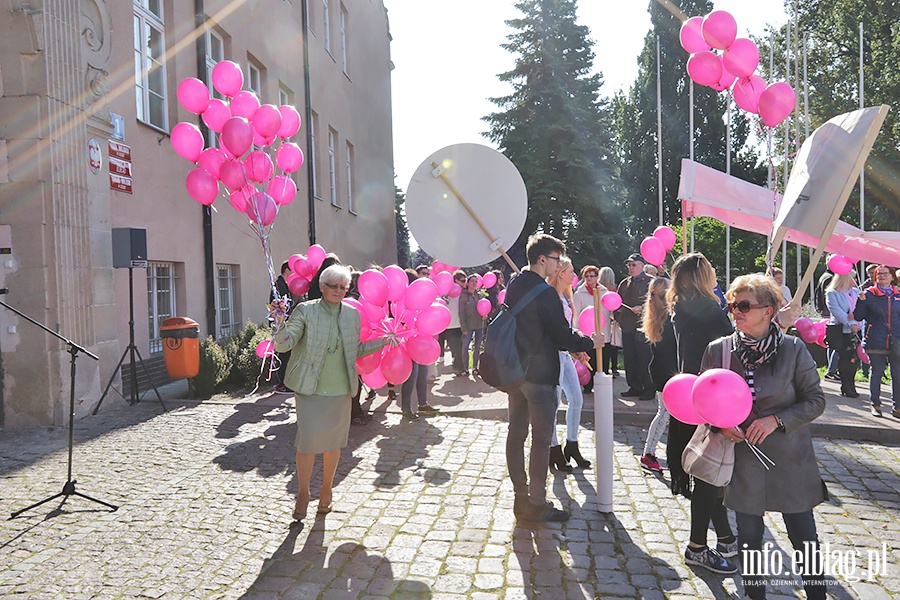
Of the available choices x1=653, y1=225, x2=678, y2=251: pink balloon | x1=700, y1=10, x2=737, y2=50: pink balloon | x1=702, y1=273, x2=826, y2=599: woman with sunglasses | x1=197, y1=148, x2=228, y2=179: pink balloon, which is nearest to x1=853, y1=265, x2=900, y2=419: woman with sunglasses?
x1=653, y1=225, x2=678, y2=251: pink balloon

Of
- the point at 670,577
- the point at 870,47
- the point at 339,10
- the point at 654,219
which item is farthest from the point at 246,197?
the point at 654,219

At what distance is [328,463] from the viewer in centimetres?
487

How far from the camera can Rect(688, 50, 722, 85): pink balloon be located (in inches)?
203

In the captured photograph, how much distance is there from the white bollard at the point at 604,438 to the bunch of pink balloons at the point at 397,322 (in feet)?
4.09

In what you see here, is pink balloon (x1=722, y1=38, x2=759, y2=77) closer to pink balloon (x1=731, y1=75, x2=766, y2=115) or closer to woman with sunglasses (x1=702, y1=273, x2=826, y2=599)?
pink balloon (x1=731, y1=75, x2=766, y2=115)

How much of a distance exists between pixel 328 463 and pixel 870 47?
3450 cm

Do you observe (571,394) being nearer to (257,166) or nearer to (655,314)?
(655,314)

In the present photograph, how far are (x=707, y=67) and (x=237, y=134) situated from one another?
4.79m

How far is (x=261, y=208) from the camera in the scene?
793 centimetres

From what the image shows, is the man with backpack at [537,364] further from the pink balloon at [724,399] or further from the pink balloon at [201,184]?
the pink balloon at [201,184]

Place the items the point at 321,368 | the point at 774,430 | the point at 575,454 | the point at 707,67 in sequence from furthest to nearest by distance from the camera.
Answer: the point at 575,454 < the point at 707,67 < the point at 321,368 < the point at 774,430

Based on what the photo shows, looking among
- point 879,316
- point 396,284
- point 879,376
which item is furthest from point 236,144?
point 879,376

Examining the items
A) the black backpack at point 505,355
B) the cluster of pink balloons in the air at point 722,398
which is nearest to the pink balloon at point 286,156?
the black backpack at point 505,355

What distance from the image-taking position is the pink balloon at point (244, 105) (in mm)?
7609
